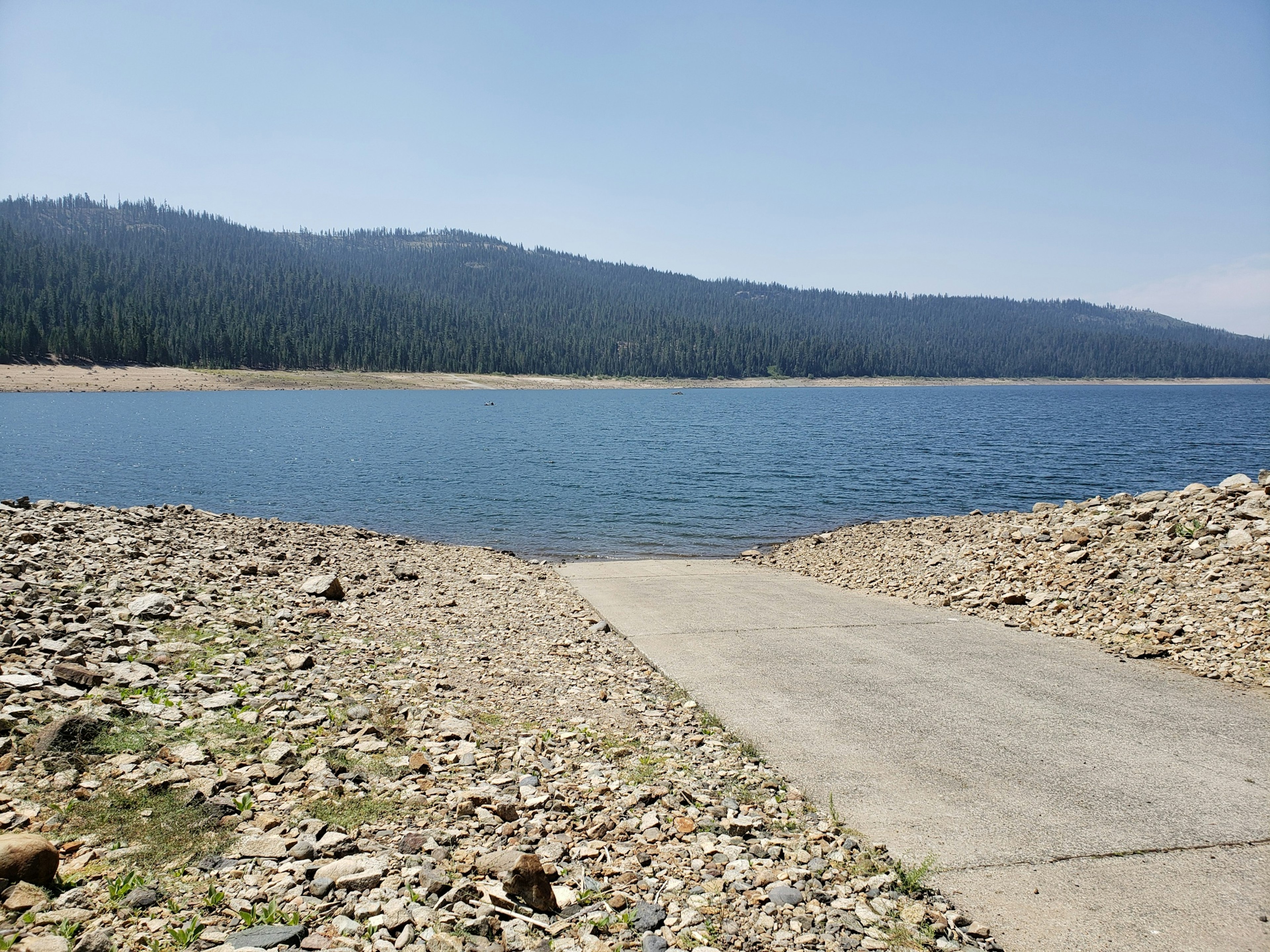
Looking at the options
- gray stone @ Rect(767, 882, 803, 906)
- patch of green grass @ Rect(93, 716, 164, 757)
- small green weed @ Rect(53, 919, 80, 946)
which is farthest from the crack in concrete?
patch of green grass @ Rect(93, 716, 164, 757)

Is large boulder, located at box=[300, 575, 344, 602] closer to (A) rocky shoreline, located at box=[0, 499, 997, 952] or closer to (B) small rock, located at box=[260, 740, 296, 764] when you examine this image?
(A) rocky shoreline, located at box=[0, 499, 997, 952]

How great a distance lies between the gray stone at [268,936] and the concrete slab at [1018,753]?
361 cm

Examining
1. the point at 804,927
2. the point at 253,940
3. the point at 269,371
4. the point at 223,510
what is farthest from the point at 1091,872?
the point at 269,371

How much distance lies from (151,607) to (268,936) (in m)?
6.31

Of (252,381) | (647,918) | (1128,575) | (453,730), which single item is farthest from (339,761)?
(252,381)

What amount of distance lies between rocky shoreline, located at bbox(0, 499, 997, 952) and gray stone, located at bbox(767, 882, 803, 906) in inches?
0.9

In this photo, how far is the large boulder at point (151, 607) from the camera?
8398mm

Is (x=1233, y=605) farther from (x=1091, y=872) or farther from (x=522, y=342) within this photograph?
(x=522, y=342)

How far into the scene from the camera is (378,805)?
5.05m

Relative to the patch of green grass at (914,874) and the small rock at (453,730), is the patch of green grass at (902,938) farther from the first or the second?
the small rock at (453,730)

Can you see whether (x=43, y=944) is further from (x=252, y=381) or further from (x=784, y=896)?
(x=252, y=381)

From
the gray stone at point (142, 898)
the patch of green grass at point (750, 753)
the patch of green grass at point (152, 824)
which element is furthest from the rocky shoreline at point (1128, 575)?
the gray stone at point (142, 898)

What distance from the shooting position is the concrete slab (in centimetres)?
442

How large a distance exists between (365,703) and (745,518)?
66.0 feet
